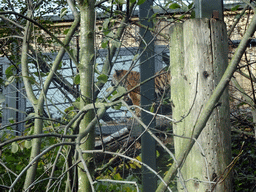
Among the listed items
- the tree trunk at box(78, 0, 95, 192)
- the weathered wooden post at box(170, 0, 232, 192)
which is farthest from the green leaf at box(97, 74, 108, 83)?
the weathered wooden post at box(170, 0, 232, 192)

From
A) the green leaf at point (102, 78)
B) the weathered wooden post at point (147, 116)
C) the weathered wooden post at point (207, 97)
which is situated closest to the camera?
the weathered wooden post at point (207, 97)

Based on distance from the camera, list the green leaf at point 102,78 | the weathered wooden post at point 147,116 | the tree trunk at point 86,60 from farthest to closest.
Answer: the weathered wooden post at point 147,116, the tree trunk at point 86,60, the green leaf at point 102,78

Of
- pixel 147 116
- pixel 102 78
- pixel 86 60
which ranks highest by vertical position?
pixel 86 60

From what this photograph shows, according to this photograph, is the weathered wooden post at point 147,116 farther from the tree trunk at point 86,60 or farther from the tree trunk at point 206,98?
the tree trunk at point 206,98

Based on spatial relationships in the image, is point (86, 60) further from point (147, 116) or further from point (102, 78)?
point (147, 116)

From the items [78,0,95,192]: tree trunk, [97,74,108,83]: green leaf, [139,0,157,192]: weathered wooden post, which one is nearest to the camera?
[97,74,108,83]: green leaf

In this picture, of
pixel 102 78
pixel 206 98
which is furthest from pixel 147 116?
pixel 206 98

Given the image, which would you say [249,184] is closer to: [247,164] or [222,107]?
[247,164]

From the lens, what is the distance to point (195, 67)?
4.34 feet

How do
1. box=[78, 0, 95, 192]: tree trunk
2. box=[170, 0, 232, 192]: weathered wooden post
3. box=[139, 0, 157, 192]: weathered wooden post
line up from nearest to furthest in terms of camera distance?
box=[170, 0, 232, 192]: weathered wooden post, box=[78, 0, 95, 192]: tree trunk, box=[139, 0, 157, 192]: weathered wooden post

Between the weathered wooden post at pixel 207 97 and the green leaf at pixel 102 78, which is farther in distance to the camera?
the green leaf at pixel 102 78

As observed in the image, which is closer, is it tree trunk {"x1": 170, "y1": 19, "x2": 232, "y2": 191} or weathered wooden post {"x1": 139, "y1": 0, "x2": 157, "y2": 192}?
tree trunk {"x1": 170, "y1": 19, "x2": 232, "y2": 191}

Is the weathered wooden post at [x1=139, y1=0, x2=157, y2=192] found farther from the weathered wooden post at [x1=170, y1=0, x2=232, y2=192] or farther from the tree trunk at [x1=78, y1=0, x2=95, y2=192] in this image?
the weathered wooden post at [x1=170, y1=0, x2=232, y2=192]

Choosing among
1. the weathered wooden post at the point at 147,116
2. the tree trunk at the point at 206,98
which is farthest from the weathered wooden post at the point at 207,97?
the weathered wooden post at the point at 147,116
